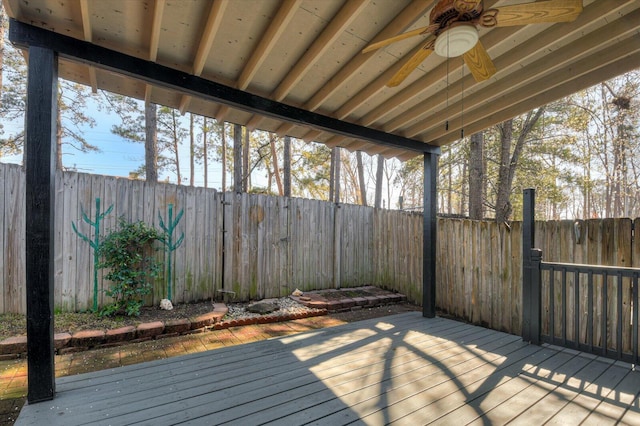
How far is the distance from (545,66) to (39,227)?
13.2 feet

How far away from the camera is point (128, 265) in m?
3.67

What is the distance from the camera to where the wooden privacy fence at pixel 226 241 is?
343cm

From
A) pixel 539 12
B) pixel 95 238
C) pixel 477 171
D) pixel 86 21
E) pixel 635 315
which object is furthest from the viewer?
pixel 477 171

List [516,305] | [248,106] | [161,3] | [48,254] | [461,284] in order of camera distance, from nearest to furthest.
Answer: [161,3]
[48,254]
[248,106]
[516,305]
[461,284]

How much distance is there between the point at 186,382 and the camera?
2178 millimetres

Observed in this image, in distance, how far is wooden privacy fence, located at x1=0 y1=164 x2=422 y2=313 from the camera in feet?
11.3

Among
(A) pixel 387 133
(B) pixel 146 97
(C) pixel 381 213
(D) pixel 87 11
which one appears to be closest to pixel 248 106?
(B) pixel 146 97

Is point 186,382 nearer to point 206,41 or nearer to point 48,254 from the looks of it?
point 48,254

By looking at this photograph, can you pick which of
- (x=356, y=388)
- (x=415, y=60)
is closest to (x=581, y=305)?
(x=356, y=388)

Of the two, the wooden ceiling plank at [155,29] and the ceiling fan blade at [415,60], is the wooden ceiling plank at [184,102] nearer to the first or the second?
the wooden ceiling plank at [155,29]

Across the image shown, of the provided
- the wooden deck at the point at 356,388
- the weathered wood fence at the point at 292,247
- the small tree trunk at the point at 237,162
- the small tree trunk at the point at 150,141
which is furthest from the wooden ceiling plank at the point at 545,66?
the small tree trunk at the point at 150,141

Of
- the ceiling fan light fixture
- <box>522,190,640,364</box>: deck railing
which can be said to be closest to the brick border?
<box>522,190,640,364</box>: deck railing

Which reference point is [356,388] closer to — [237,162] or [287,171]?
[237,162]

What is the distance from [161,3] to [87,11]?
50 cm
